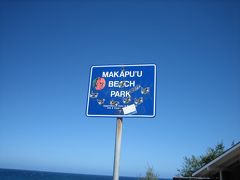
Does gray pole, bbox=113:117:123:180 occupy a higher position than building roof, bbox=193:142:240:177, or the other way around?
gray pole, bbox=113:117:123:180

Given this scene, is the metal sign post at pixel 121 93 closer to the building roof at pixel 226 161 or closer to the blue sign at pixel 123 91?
the blue sign at pixel 123 91

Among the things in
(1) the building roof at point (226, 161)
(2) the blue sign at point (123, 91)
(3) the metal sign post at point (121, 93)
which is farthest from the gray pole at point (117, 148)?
(1) the building roof at point (226, 161)

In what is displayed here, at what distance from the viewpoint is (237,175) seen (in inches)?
467

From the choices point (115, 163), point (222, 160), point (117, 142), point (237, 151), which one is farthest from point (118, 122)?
point (222, 160)

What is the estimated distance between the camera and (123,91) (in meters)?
3.85

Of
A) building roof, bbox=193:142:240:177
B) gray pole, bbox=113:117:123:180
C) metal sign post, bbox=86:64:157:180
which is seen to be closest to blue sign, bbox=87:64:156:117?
metal sign post, bbox=86:64:157:180

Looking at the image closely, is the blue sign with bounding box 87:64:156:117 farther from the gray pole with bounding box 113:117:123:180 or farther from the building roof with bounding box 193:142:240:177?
the building roof with bounding box 193:142:240:177

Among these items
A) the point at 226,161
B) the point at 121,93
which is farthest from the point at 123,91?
the point at 226,161

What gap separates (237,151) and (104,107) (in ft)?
24.6

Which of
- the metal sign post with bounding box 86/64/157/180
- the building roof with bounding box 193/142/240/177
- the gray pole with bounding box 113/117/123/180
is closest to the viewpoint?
the gray pole with bounding box 113/117/123/180

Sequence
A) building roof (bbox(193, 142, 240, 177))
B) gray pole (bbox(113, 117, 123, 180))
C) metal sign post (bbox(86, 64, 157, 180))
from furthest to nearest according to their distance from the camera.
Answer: building roof (bbox(193, 142, 240, 177)) → metal sign post (bbox(86, 64, 157, 180)) → gray pole (bbox(113, 117, 123, 180))

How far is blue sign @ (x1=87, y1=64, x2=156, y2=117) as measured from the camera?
3705 mm

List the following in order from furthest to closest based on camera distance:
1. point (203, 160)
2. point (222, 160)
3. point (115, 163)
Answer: point (203, 160) → point (222, 160) → point (115, 163)

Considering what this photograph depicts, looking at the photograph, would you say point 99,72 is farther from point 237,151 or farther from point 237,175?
point 237,175
